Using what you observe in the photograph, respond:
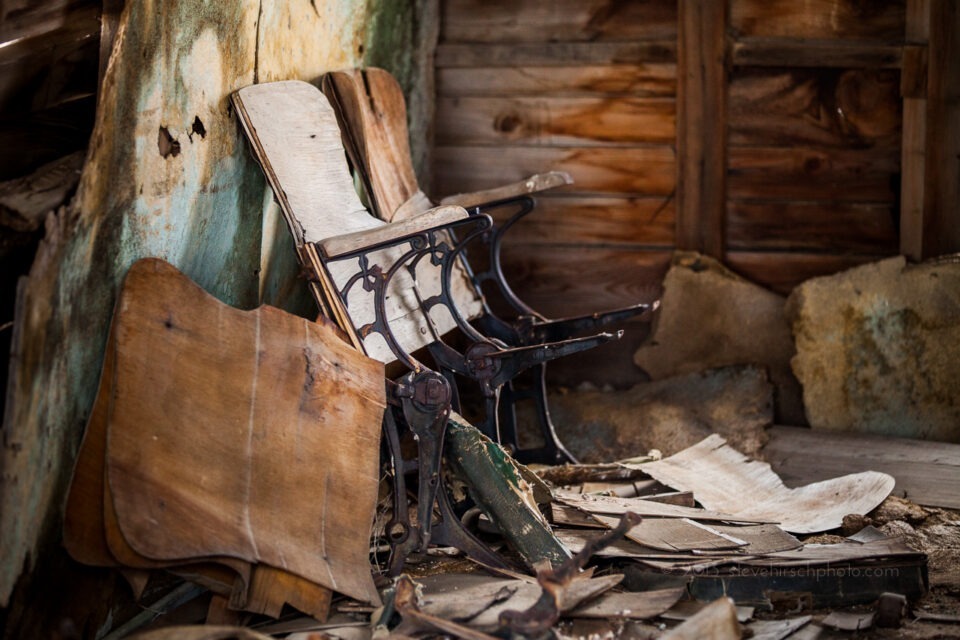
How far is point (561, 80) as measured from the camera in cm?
503

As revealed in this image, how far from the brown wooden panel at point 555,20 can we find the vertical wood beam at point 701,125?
13cm

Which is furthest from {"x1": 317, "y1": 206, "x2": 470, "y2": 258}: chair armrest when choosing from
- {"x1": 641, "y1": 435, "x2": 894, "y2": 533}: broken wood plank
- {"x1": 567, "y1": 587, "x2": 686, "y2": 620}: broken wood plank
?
{"x1": 641, "y1": 435, "x2": 894, "y2": 533}: broken wood plank

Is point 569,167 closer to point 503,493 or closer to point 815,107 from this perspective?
point 815,107

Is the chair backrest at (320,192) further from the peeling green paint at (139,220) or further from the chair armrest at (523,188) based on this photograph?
the chair armrest at (523,188)

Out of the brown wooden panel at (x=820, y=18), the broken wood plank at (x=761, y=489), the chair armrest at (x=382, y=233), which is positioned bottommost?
the broken wood plank at (x=761, y=489)

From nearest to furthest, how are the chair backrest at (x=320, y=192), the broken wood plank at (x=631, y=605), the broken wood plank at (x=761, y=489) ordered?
the broken wood plank at (x=631, y=605) → the chair backrest at (x=320, y=192) → the broken wood plank at (x=761, y=489)

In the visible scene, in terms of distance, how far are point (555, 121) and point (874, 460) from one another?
2.00 meters

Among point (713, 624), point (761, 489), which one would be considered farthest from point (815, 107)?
point (713, 624)

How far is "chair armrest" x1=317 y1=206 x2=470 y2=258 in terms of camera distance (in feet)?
11.5

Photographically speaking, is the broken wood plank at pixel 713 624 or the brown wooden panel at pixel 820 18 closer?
the broken wood plank at pixel 713 624

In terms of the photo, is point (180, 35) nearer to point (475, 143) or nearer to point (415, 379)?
point (415, 379)

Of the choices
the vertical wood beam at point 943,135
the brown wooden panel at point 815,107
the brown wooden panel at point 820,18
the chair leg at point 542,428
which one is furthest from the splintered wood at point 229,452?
the vertical wood beam at point 943,135

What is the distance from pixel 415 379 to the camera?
3.48m

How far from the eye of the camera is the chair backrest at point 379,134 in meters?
4.27
